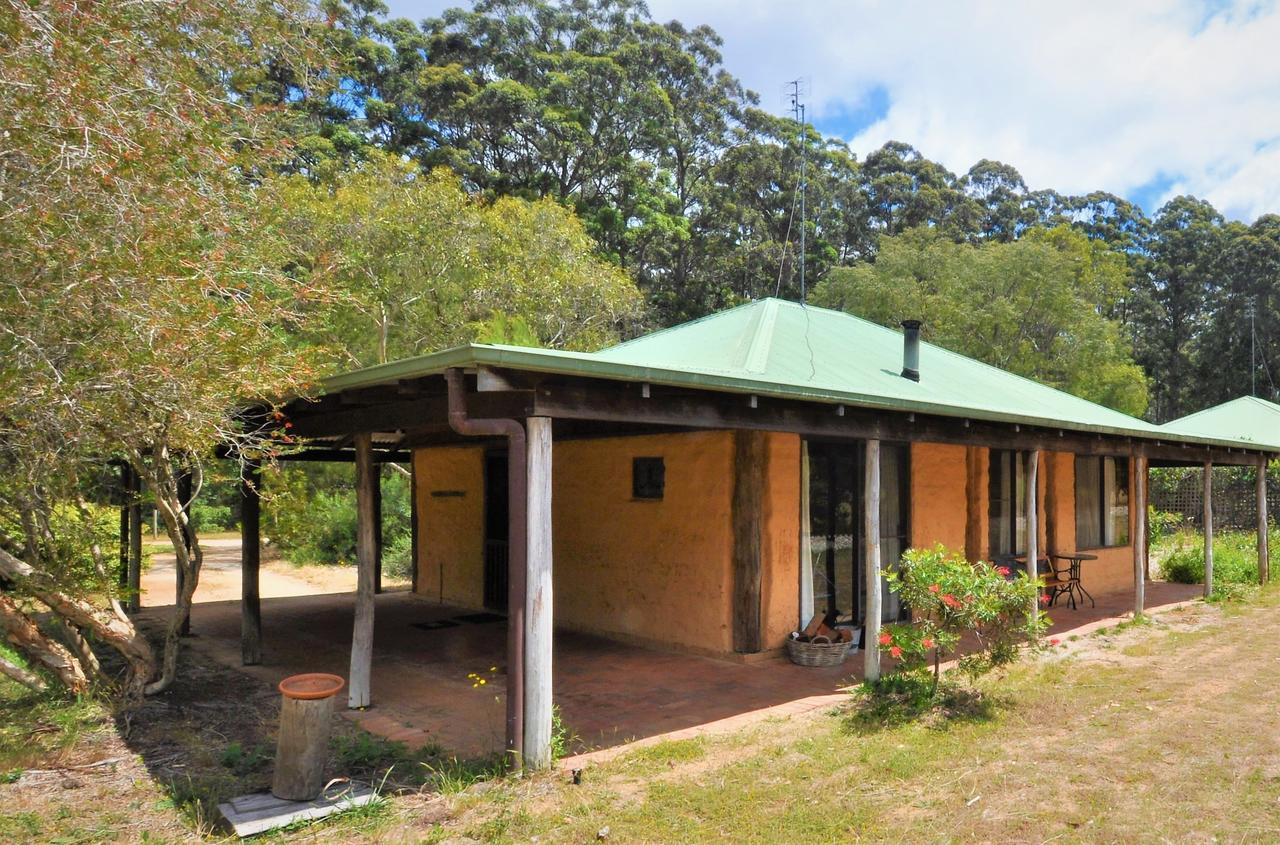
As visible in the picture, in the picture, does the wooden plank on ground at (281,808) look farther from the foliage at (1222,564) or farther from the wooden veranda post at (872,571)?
the foliage at (1222,564)

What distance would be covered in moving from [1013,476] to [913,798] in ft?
24.1

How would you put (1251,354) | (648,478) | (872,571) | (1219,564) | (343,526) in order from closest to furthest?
(872,571) → (648,478) → (1219,564) → (343,526) → (1251,354)

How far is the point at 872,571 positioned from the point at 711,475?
5.89 feet

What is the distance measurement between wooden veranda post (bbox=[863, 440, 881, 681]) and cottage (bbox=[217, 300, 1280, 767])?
17mm

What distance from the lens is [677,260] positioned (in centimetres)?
3344

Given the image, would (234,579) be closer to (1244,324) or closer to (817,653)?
(817,653)

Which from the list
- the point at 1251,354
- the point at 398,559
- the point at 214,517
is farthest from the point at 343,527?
the point at 1251,354

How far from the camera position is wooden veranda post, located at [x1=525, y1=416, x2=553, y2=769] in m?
4.91

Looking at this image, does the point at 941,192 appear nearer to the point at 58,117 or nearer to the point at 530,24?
the point at 530,24

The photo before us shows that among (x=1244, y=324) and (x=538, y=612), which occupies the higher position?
(x=1244, y=324)

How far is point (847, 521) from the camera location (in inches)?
354

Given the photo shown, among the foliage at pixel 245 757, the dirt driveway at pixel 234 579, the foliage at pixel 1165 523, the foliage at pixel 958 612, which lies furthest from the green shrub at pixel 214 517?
the foliage at pixel 1165 523

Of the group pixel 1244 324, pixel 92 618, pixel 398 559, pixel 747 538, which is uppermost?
pixel 1244 324

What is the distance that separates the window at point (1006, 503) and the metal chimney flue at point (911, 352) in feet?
6.18
